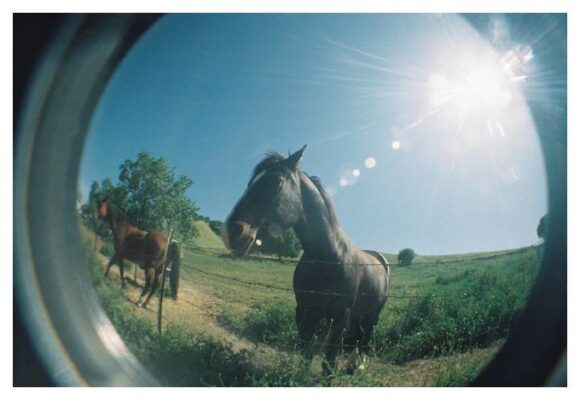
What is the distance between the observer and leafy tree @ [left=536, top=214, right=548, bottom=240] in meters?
3.68

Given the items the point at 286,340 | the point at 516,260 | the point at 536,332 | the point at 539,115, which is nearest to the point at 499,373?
the point at 536,332

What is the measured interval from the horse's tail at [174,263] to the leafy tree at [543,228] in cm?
431

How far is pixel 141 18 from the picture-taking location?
140 inches

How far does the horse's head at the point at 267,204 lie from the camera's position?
313cm

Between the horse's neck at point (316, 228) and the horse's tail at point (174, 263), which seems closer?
the horse's neck at point (316, 228)

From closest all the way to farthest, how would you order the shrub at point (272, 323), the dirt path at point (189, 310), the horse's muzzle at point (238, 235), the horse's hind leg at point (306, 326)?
the horse's muzzle at point (238, 235)
the horse's hind leg at point (306, 326)
the shrub at point (272, 323)
the dirt path at point (189, 310)

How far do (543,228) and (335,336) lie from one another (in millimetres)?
2650

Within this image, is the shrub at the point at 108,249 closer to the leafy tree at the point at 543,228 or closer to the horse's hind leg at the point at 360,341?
the horse's hind leg at the point at 360,341

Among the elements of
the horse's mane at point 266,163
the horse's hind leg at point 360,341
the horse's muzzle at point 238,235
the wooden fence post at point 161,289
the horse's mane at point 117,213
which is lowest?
the horse's hind leg at point 360,341

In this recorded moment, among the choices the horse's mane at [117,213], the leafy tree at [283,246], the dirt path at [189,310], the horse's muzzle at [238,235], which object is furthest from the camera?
the horse's mane at [117,213]

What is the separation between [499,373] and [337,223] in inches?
93.9

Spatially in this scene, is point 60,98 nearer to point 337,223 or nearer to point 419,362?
point 337,223

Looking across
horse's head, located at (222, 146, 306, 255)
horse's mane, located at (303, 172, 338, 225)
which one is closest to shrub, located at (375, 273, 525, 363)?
horse's mane, located at (303, 172, 338, 225)

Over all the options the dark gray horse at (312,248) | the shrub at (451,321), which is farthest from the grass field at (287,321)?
the dark gray horse at (312,248)
